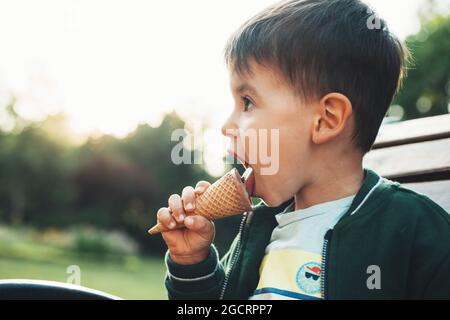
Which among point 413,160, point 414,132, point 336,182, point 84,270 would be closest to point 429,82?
point 84,270

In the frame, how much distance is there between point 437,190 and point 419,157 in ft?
0.53

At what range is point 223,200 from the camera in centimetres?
132

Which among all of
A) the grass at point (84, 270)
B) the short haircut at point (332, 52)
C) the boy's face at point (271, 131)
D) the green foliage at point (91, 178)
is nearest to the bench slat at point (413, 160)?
the short haircut at point (332, 52)

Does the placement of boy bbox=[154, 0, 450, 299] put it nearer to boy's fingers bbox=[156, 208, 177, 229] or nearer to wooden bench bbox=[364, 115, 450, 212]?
boy's fingers bbox=[156, 208, 177, 229]

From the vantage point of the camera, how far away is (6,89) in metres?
17.2

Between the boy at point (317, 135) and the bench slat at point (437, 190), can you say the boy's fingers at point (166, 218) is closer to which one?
the boy at point (317, 135)

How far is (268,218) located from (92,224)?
16896 mm

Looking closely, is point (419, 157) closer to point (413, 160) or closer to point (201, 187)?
point (413, 160)

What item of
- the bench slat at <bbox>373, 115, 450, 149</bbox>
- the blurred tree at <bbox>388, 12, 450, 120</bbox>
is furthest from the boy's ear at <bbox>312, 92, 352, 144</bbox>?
the blurred tree at <bbox>388, 12, 450, 120</bbox>

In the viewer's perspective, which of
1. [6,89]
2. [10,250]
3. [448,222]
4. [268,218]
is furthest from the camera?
[6,89]

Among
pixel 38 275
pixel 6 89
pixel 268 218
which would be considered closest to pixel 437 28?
pixel 38 275

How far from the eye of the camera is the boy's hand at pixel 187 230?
53.1 inches

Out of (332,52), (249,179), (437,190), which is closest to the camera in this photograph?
(332,52)

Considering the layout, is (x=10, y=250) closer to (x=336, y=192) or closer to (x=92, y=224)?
(x=92, y=224)
